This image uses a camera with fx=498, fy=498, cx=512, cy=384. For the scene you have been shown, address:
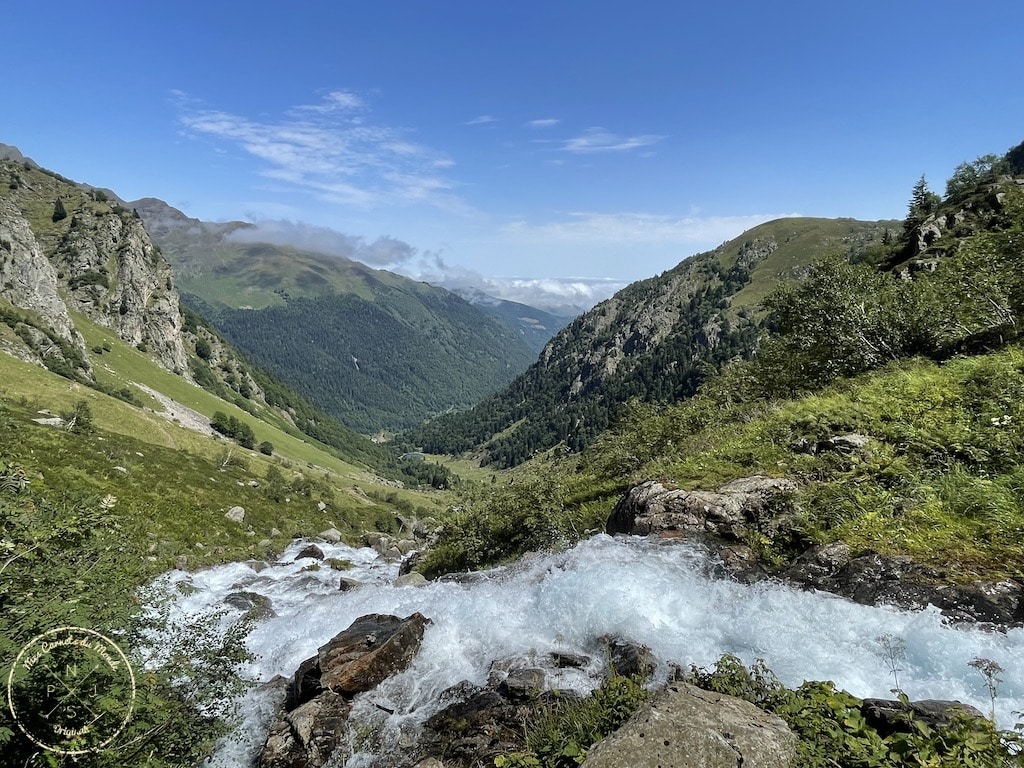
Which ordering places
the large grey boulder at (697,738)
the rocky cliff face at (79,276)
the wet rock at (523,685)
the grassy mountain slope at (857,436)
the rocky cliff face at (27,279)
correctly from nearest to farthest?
the large grey boulder at (697,738) < the wet rock at (523,685) < the grassy mountain slope at (857,436) < the rocky cliff face at (27,279) < the rocky cliff face at (79,276)

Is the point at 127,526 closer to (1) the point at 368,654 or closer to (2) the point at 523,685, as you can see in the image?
(1) the point at 368,654

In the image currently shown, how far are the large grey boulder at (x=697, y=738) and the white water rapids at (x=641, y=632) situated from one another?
2.45m

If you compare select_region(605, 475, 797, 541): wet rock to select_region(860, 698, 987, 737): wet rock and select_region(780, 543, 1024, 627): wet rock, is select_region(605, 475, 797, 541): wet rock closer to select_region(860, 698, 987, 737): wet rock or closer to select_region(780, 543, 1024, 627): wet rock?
select_region(780, 543, 1024, 627): wet rock

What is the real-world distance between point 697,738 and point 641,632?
464cm

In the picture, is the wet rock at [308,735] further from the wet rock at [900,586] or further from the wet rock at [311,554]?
the wet rock at [311,554]

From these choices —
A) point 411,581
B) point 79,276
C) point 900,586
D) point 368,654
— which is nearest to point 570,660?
point 368,654

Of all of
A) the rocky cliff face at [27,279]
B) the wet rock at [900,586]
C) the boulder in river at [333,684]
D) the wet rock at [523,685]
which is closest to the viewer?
the wet rock at [900,586]

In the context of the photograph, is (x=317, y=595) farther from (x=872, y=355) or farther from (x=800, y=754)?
(x=872, y=355)

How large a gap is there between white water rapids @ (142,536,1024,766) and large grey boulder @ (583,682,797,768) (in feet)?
8.04

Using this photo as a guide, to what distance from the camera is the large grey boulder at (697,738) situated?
6.25 meters

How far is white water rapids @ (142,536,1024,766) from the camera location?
848 centimetres

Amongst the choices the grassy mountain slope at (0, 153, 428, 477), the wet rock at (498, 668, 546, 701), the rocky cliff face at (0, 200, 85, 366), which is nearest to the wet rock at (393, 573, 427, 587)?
the wet rock at (498, 668, 546, 701)

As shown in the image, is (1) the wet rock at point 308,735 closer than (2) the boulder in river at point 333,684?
Yes

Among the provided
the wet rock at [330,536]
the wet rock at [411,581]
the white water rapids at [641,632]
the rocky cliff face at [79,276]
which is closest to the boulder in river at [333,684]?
the white water rapids at [641,632]
